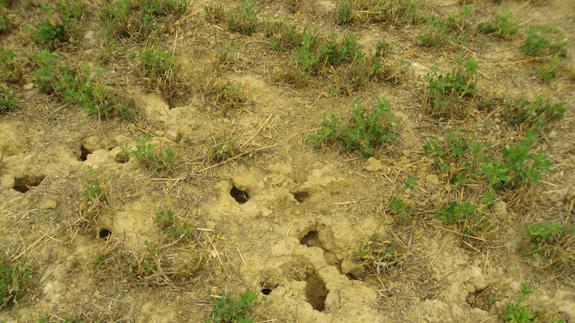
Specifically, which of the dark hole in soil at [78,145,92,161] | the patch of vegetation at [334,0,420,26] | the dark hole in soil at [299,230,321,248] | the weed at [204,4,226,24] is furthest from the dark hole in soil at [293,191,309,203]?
the weed at [204,4,226,24]

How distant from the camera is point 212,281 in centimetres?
287

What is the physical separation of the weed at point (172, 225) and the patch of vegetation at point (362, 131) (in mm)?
1067

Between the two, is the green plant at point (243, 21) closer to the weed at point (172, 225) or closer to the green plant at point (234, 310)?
the weed at point (172, 225)

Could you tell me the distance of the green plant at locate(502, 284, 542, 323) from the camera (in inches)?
105

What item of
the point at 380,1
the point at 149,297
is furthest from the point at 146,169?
the point at 380,1

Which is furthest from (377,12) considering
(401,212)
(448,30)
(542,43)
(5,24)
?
(5,24)

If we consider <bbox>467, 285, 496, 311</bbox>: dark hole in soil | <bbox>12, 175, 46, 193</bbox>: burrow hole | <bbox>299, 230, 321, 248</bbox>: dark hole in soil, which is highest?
<bbox>12, 175, 46, 193</bbox>: burrow hole

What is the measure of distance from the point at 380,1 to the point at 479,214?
2.14 meters

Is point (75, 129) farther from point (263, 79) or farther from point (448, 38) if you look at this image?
point (448, 38)

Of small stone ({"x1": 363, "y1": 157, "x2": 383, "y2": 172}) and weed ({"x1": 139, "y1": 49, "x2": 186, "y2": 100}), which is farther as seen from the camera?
weed ({"x1": 139, "y1": 49, "x2": 186, "y2": 100})

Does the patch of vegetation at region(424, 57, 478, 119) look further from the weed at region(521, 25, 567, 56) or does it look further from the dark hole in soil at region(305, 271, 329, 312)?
the dark hole in soil at region(305, 271, 329, 312)

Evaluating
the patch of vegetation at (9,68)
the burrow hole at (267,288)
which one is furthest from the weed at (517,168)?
the patch of vegetation at (9,68)

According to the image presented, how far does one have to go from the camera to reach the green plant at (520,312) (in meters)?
2.68

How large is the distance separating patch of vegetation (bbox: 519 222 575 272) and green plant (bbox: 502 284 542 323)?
25cm
